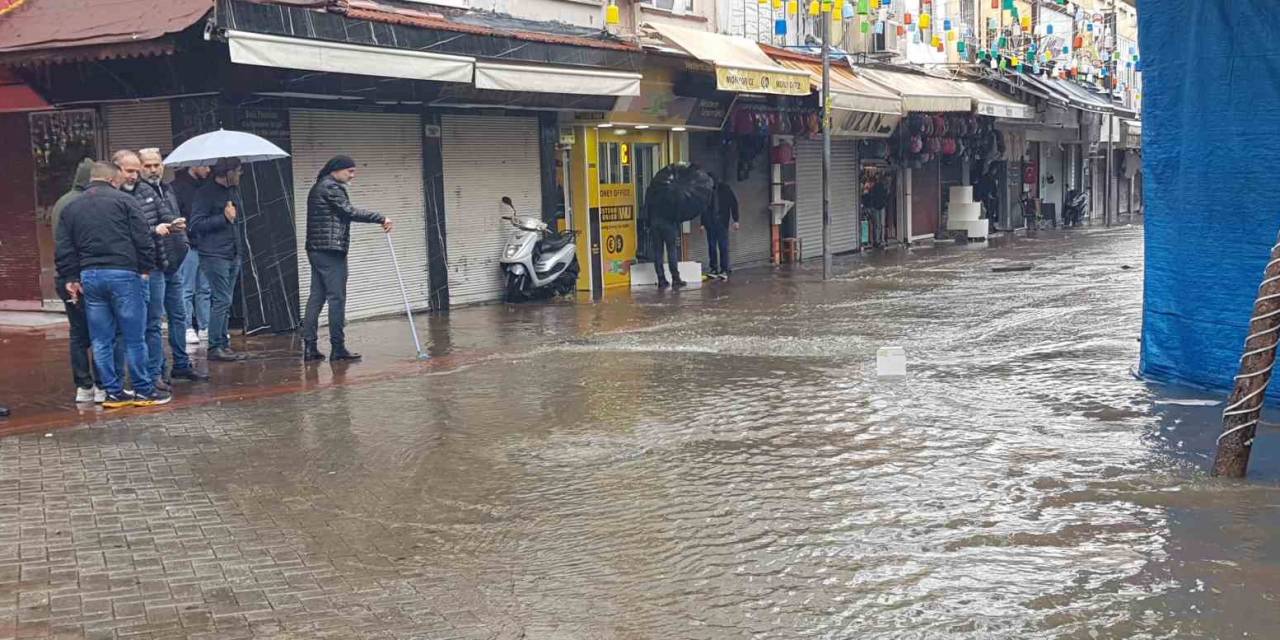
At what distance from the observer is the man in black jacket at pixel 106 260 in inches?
351

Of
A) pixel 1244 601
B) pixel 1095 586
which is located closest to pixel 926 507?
pixel 1095 586

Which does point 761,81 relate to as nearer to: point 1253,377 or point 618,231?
point 618,231

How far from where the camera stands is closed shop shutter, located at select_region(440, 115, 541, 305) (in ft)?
53.2

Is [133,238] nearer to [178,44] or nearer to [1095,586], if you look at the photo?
[178,44]

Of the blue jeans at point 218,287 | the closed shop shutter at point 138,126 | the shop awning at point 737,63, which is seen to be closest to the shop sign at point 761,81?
the shop awning at point 737,63

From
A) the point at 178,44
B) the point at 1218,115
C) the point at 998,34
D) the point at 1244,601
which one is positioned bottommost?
the point at 1244,601

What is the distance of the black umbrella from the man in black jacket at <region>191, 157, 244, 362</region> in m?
8.05

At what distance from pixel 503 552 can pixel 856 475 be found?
7.05 ft

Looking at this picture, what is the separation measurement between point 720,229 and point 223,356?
10.2m

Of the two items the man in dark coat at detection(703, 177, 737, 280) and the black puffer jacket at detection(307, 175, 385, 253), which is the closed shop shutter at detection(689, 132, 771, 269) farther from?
the black puffer jacket at detection(307, 175, 385, 253)

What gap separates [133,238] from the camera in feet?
29.8

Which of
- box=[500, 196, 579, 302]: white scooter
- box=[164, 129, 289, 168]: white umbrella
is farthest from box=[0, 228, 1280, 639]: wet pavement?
box=[500, 196, 579, 302]: white scooter

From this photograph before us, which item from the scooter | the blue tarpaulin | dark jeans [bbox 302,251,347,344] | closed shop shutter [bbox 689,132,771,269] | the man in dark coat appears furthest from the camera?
the scooter

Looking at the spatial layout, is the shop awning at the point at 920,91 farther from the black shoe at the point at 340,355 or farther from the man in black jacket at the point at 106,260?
the man in black jacket at the point at 106,260
